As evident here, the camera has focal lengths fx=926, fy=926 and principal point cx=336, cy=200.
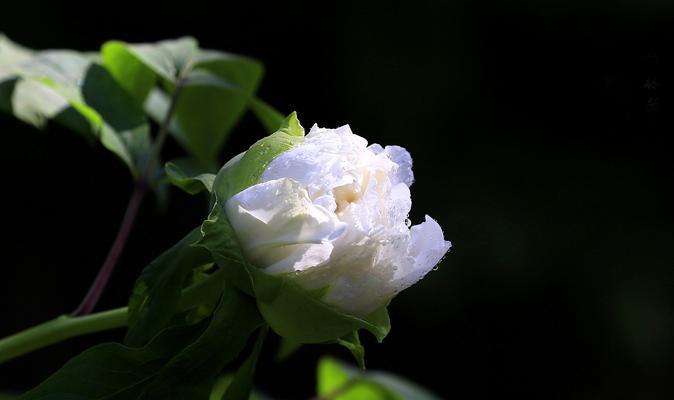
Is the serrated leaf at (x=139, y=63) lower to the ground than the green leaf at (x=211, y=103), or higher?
higher

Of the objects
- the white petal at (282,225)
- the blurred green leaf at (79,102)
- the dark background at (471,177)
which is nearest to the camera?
the white petal at (282,225)

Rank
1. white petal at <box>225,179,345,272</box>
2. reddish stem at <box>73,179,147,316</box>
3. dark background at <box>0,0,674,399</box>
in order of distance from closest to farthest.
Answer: white petal at <box>225,179,345,272</box> → reddish stem at <box>73,179,147,316</box> → dark background at <box>0,0,674,399</box>

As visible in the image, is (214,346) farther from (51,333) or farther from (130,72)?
(130,72)

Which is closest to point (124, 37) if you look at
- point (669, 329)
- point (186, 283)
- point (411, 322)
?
point (411, 322)

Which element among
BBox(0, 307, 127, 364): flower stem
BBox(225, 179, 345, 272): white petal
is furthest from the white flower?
BBox(0, 307, 127, 364): flower stem

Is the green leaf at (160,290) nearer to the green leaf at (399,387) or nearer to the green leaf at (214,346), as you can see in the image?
the green leaf at (214,346)

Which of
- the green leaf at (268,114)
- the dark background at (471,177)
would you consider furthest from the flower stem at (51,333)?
the dark background at (471,177)

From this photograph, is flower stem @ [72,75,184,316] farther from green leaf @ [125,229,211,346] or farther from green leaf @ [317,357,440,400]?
green leaf @ [317,357,440,400]

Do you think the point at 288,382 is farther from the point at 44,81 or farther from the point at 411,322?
the point at 44,81
